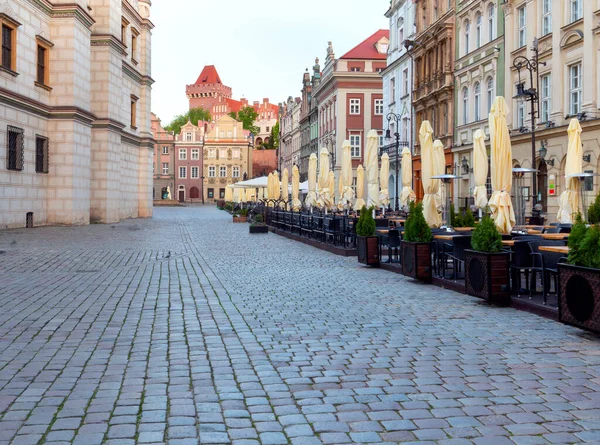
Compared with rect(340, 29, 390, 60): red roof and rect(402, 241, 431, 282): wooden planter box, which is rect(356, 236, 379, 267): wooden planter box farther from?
rect(340, 29, 390, 60): red roof

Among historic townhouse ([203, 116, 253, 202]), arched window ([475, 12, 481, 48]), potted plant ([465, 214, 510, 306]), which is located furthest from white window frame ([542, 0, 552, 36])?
historic townhouse ([203, 116, 253, 202])

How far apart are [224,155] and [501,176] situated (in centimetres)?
10961

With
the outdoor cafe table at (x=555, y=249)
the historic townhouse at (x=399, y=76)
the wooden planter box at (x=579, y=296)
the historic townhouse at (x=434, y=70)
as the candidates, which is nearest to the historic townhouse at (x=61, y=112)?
the historic townhouse at (x=434, y=70)

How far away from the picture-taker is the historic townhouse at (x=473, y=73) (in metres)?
34.8

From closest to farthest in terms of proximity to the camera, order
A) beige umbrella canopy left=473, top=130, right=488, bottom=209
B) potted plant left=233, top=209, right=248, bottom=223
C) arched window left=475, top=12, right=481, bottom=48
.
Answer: beige umbrella canopy left=473, top=130, right=488, bottom=209 < arched window left=475, top=12, right=481, bottom=48 < potted plant left=233, top=209, right=248, bottom=223

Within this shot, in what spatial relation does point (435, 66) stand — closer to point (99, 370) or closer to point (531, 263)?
A: point (531, 263)

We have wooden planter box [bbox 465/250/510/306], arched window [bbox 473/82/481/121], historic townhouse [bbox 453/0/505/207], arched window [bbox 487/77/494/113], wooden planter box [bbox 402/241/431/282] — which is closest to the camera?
wooden planter box [bbox 465/250/510/306]

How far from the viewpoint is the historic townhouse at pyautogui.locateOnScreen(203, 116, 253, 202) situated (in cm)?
12156

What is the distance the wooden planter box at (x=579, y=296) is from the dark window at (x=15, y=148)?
78.0 ft

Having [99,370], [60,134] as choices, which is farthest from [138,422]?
[60,134]

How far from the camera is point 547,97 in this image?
98.7ft

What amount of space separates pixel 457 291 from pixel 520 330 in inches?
136

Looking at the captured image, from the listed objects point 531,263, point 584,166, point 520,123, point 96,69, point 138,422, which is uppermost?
point 96,69

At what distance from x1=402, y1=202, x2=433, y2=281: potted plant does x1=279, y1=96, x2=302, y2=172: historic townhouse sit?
280ft
